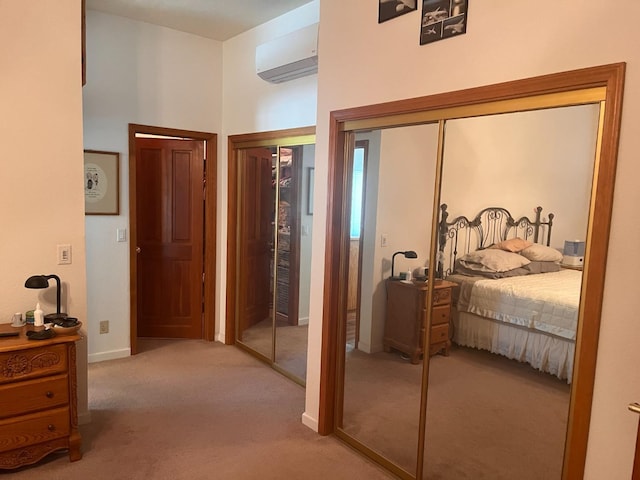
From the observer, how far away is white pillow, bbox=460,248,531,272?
214cm

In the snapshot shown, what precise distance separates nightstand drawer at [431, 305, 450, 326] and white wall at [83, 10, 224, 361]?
9.53 feet

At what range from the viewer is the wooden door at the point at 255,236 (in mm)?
4188

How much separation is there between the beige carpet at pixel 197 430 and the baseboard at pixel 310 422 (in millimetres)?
42

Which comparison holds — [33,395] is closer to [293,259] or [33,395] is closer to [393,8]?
[293,259]

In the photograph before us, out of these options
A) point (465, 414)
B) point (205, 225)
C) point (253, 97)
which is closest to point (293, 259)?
point (205, 225)

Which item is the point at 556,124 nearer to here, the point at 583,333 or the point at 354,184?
the point at 583,333

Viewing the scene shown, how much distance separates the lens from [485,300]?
89.6 inches

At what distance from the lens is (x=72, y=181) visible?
2.85 metres

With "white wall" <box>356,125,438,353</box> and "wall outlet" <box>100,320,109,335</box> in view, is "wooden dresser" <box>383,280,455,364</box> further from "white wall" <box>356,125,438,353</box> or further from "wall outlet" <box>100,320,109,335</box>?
"wall outlet" <box>100,320,109,335</box>

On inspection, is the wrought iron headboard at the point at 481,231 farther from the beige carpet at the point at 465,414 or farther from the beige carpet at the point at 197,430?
the beige carpet at the point at 197,430

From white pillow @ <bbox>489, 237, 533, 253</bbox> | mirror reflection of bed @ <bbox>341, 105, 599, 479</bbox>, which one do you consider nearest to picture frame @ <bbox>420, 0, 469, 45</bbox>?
mirror reflection of bed @ <bbox>341, 105, 599, 479</bbox>

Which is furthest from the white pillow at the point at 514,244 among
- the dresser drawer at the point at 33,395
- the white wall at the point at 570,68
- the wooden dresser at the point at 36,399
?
the dresser drawer at the point at 33,395

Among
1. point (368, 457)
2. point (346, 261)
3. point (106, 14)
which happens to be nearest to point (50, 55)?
point (106, 14)

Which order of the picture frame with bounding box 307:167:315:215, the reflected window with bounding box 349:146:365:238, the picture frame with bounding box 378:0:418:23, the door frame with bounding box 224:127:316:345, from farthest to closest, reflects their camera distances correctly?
1. the door frame with bounding box 224:127:316:345
2. the picture frame with bounding box 307:167:315:215
3. the reflected window with bounding box 349:146:365:238
4. the picture frame with bounding box 378:0:418:23
